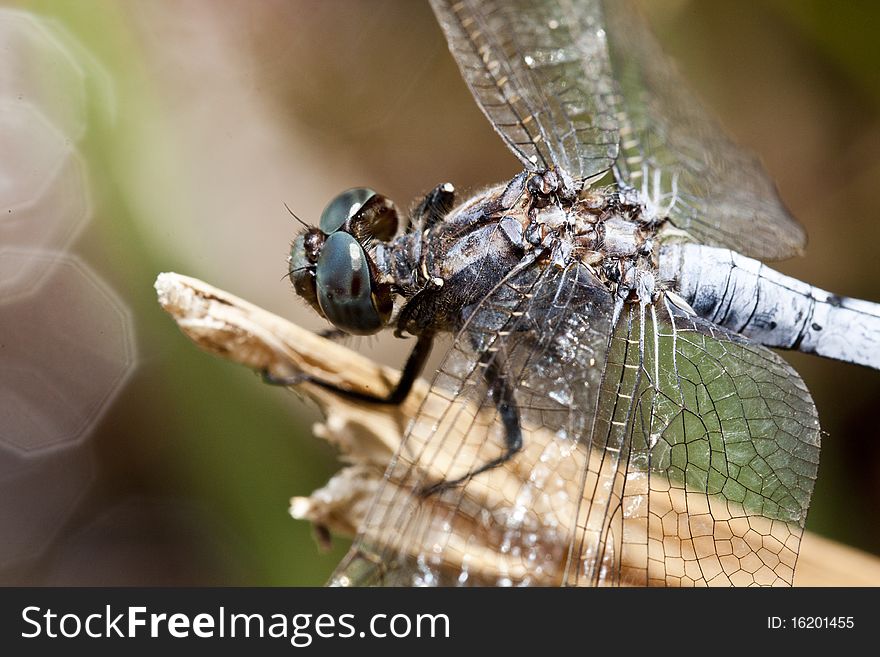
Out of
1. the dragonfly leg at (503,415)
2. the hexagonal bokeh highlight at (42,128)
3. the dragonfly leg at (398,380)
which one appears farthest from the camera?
the hexagonal bokeh highlight at (42,128)

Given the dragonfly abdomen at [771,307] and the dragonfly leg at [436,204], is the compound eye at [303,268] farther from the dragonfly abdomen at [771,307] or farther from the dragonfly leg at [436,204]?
the dragonfly abdomen at [771,307]

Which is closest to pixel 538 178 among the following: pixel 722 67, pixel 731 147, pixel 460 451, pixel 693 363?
pixel 693 363

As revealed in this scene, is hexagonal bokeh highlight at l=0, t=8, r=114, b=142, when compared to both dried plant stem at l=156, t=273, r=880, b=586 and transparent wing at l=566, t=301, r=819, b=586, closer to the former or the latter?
dried plant stem at l=156, t=273, r=880, b=586

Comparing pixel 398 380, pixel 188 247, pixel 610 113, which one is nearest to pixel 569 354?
pixel 398 380

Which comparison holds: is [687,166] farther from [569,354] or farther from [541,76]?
[569,354]

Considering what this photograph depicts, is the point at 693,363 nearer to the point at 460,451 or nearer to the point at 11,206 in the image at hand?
the point at 460,451

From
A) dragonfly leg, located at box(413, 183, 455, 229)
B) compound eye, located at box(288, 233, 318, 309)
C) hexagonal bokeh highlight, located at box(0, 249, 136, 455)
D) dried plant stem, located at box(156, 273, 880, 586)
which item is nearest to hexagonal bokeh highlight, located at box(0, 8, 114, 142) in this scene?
hexagonal bokeh highlight, located at box(0, 249, 136, 455)

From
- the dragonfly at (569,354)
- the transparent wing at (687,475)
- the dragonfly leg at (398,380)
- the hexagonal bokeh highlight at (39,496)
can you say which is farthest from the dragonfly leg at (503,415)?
the hexagonal bokeh highlight at (39,496)
